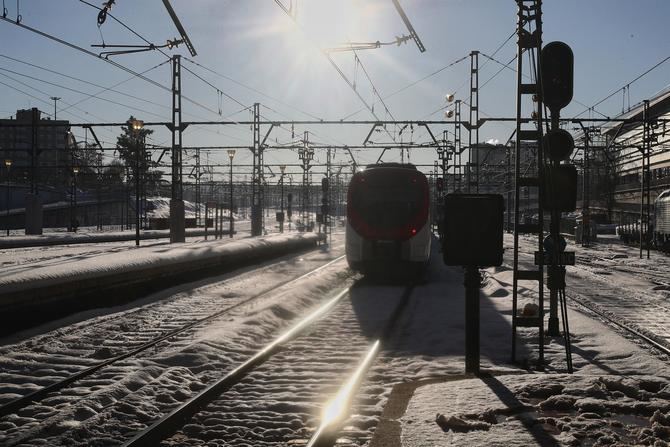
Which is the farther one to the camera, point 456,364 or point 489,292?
point 489,292

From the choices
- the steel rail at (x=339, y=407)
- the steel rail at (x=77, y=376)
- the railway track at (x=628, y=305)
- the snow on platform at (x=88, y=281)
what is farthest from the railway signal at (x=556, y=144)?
the snow on platform at (x=88, y=281)

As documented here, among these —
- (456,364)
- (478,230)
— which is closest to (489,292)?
(456,364)

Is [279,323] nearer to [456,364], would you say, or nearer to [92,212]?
[456,364]

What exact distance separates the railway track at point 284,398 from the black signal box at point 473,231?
170 cm

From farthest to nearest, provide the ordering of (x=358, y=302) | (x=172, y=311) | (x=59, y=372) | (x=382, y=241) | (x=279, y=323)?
(x=382, y=241), (x=358, y=302), (x=172, y=311), (x=279, y=323), (x=59, y=372)

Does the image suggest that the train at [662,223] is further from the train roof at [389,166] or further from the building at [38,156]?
the building at [38,156]

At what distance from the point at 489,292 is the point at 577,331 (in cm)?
591

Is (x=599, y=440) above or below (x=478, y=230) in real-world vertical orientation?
below

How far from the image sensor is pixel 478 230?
7.21m

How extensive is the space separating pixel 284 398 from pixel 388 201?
11.9 metres

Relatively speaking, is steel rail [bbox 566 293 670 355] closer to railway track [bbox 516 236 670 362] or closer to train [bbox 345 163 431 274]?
railway track [bbox 516 236 670 362]

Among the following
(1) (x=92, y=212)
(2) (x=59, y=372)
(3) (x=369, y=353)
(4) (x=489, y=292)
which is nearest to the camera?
(2) (x=59, y=372)

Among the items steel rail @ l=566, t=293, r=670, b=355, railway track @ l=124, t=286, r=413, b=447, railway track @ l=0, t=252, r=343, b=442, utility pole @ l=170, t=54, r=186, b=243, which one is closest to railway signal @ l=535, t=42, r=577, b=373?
steel rail @ l=566, t=293, r=670, b=355

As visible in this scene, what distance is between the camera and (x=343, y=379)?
24.1 feet
